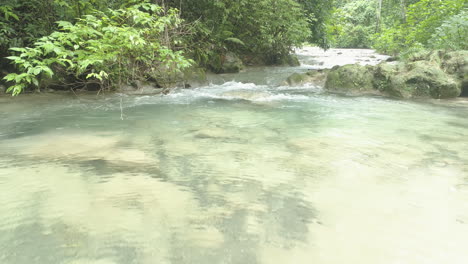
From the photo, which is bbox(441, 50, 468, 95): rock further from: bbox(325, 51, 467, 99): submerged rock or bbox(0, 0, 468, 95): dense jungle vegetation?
bbox(0, 0, 468, 95): dense jungle vegetation

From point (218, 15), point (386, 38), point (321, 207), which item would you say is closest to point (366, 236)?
point (321, 207)

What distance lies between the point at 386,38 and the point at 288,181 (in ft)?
58.3

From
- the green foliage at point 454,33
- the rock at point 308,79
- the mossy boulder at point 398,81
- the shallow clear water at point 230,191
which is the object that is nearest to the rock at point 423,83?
the mossy boulder at point 398,81

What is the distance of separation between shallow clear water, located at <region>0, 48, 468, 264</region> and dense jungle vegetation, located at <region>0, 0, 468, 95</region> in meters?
1.16

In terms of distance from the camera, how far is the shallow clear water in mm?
1825

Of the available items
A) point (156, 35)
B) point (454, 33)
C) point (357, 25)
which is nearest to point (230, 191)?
point (156, 35)

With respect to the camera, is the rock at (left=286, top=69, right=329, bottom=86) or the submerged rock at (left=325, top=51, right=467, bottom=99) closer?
the submerged rock at (left=325, top=51, right=467, bottom=99)

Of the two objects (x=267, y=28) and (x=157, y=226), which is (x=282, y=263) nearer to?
(x=157, y=226)

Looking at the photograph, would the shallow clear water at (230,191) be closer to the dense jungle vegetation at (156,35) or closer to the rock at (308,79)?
the dense jungle vegetation at (156,35)

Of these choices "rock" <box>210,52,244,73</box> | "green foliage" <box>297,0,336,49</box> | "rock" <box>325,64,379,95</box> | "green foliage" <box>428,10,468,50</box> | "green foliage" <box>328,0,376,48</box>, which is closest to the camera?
"rock" <box>325,64,379,95</box>

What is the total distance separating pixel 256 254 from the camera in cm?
177

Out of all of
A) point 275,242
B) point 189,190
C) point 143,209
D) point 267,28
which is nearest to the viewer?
point 275,242

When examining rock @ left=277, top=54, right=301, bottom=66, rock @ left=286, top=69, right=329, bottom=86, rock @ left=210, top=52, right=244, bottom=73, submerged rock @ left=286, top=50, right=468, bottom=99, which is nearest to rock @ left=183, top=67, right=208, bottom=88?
rock @ left=210, top=52, right=244, bottom=73

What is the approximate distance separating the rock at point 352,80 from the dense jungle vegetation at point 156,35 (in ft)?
10.2
